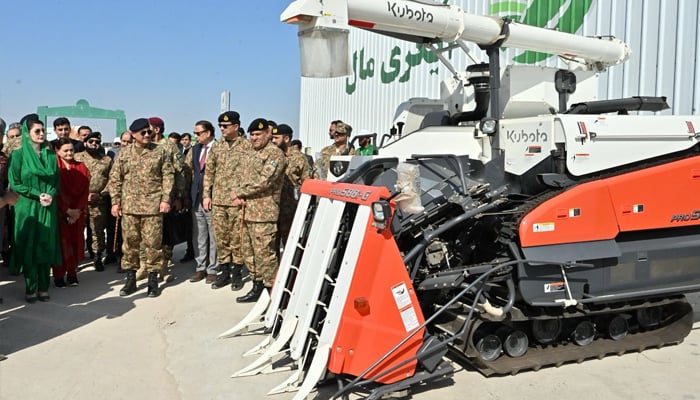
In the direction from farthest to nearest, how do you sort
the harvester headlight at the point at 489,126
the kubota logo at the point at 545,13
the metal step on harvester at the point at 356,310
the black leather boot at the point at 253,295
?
the kubota logo at the point at 545,13 < the black leather boot at the point at 253,295 < the harvester headlight at the point at 489,126 < the metal step on harvester at the point at 356,310

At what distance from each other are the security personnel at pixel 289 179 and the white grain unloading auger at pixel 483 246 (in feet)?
6.81

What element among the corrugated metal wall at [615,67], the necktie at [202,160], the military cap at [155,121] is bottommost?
the necktie at [202,160]

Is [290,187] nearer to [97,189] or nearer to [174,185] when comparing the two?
[174,185]

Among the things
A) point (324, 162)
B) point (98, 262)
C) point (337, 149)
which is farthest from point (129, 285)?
point (337, 149)

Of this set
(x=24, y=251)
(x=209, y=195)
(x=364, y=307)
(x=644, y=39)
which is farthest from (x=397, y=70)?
(x=364, y=307)

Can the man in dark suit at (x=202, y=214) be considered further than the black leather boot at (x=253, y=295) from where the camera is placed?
Yes

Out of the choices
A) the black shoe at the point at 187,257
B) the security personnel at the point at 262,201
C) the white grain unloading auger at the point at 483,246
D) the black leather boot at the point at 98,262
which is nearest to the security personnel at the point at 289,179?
the security personnel at the point at 262,201

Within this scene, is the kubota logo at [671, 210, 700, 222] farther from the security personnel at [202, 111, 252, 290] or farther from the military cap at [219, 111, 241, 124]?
the military cap at [219, 111, 241, 124]

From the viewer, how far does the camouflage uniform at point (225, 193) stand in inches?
236

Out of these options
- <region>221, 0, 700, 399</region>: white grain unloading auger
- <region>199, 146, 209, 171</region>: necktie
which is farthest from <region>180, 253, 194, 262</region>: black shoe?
<region>221, 0, 700, 399</region>: white grain unloading auger

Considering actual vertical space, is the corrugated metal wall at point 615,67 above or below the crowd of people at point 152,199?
above

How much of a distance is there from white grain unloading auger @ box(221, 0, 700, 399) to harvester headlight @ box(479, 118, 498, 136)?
2cm

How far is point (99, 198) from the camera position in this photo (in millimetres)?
6957

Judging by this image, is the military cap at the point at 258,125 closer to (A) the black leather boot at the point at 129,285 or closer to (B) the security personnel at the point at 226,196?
(B) the security personnel at the point at 226,196
